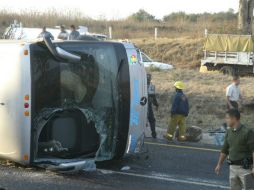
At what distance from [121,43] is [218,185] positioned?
8.88 feet

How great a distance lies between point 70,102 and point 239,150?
3115mm

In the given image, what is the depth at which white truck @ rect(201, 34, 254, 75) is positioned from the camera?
1049 inches

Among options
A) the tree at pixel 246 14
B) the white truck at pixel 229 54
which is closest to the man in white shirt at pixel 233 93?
the white truck at pixel 229 54

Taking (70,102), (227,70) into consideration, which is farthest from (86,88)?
(227,70)

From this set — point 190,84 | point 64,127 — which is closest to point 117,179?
point 64,127

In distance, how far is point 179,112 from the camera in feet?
40.6

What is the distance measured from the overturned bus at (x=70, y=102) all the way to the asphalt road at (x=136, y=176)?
26 cm

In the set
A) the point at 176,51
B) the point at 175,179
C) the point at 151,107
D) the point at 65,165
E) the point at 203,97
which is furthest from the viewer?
the point at 176,51

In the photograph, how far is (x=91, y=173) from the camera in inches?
356

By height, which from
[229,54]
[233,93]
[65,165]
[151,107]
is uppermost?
[229,54]

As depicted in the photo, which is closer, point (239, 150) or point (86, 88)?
point (239, 150)

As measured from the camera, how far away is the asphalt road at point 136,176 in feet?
27.3

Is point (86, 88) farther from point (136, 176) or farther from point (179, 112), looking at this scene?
point (179, 112)

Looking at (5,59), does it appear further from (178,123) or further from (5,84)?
(178,123)
